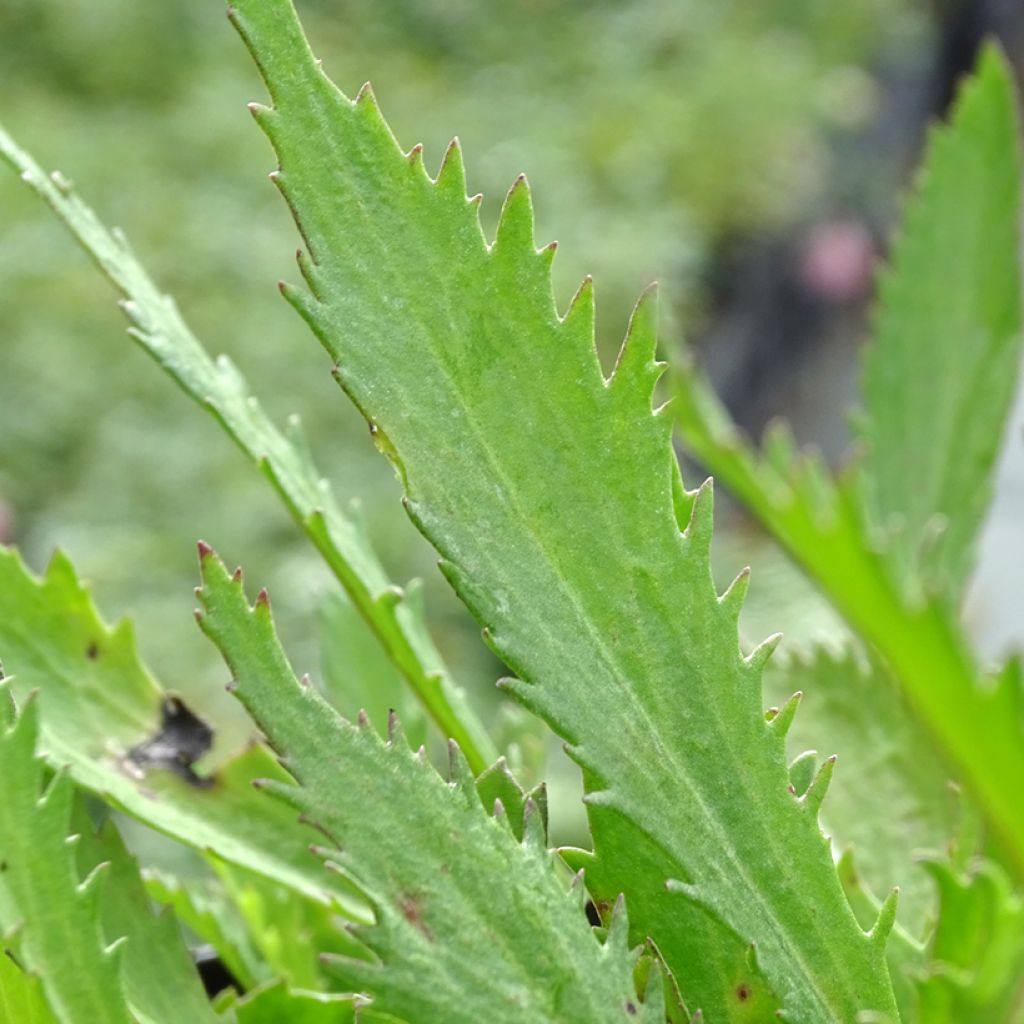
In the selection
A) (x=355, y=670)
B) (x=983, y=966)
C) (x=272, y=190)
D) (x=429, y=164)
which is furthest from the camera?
(x=272, y=190)

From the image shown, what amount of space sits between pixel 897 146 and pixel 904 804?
2.84m

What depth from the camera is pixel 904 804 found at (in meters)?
0.40

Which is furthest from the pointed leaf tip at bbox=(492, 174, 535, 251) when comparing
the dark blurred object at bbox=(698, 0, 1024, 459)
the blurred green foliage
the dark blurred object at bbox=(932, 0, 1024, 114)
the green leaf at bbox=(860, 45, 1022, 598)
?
the dark blurred object at bbox=(932, 0, 1024, 114)

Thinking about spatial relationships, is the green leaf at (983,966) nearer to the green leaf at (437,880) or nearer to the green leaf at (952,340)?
the green leaf at (437,880)

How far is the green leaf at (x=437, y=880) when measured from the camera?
24cm

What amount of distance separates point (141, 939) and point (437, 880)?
4.3 inches

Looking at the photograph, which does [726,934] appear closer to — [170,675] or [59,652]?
[59,652]

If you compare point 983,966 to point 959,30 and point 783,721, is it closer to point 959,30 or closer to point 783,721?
point 783,721

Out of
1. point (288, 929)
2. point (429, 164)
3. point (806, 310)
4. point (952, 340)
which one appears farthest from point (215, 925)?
point (806, 310)

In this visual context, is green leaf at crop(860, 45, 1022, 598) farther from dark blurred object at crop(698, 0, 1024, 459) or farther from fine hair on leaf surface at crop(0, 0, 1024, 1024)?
dark blurred object at crop(698, 0, 1024, 459)

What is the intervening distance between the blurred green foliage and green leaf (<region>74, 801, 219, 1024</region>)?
116 centimetres

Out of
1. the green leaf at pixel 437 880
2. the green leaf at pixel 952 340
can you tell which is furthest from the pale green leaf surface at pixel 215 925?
the green leaf at pixel 952 340

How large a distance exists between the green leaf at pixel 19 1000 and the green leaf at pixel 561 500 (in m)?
0.11

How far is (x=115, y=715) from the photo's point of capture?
0.37 meters
